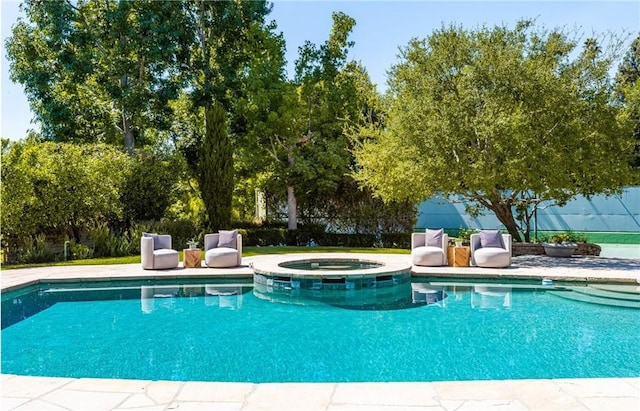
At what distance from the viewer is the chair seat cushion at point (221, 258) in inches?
478

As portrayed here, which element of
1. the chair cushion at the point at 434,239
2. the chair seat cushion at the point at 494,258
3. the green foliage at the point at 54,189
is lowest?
the chair seat cushion at the point at 494,258

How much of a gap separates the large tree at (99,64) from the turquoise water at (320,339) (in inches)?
529

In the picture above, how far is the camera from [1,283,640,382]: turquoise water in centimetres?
537

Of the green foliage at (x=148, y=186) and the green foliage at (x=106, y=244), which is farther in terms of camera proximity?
the green foliage at (x=148, y=186)

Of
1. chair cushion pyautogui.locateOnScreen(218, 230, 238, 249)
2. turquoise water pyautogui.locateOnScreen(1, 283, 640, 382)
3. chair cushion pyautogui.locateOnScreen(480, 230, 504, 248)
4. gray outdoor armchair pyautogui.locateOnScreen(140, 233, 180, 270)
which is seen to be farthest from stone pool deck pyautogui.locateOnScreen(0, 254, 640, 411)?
chair cushion pyautogui.locateOnScreen(480, 230, 504, 248)

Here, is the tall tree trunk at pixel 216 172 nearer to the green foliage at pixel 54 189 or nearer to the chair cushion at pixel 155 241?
the green foliage at pixel 54 189

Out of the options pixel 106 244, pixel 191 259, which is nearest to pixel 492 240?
pixel 191 259

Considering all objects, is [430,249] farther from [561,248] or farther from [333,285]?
[561,248]

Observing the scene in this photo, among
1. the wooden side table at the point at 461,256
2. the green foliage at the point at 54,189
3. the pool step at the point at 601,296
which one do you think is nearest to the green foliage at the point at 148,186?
the green foliage at the point at 54,189

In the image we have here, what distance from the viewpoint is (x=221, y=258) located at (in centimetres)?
1217

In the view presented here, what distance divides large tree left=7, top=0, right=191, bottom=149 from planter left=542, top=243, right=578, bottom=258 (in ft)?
52.8

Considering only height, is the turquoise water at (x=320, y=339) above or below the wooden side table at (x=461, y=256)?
below

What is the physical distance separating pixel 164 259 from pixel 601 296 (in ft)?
30.9

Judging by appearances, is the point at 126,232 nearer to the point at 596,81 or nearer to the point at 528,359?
the point at 528,359
